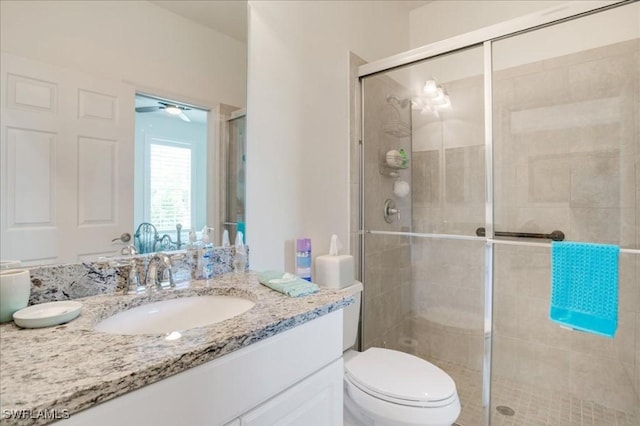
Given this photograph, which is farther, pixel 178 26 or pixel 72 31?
pixel 178 26

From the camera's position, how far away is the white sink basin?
895 mm

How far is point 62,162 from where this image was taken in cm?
93

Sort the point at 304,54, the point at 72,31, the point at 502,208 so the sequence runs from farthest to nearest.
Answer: the point at 502,208 < the point at 304,54 < the point at 72,31

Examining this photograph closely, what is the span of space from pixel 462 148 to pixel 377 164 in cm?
52

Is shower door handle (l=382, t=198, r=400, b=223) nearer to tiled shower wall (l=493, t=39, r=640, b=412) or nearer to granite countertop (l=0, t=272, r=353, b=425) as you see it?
tiled shower wall (l=493, t=39, r=640, b=412)

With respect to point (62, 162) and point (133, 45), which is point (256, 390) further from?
point (133, 45)

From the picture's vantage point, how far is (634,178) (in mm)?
1667

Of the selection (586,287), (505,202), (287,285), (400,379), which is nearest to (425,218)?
(505,202)

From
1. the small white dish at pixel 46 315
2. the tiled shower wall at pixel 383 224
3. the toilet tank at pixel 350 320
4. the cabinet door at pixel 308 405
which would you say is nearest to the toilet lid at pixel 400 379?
the toilet tank at pixel 350 320

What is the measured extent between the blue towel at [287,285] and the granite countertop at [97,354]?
0.18 ft

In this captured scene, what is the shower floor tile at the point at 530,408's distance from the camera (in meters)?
1.77

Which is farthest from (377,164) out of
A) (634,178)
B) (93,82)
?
(93,82)

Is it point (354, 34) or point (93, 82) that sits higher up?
point (354, 34)

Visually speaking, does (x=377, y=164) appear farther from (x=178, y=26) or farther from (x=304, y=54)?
(x=178, y=26)
